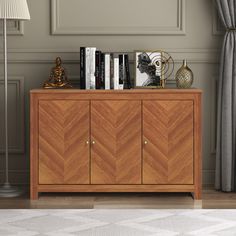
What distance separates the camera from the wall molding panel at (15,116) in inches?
193

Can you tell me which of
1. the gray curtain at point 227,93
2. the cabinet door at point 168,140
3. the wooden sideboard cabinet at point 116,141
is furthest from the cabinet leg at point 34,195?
the gray curtain at point 227,93

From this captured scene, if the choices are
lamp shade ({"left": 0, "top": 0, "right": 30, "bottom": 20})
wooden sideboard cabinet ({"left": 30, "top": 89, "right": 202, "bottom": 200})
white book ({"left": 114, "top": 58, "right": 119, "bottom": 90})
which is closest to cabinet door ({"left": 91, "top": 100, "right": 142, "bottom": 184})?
wooden sideboard cabinet ({"left": 30, "top": 89, "right": 202, "bottom": 200})

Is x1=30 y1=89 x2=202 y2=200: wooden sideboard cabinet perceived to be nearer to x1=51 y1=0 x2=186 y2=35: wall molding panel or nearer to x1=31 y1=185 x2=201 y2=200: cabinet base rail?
x1=31 y1=185 x2=201 y2=200: cabinet base rail

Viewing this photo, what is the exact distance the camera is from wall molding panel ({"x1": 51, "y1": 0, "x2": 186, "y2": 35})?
15.9ft

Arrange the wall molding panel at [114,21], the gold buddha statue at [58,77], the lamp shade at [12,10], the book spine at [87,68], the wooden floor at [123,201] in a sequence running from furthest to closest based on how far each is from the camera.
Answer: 1. the wall molding panel at [114,21]
2. the gold buddha statue at [58,77]
3. the book spine at [87,68]
4. the lamp shade at [12,10]
5. the wooden floor at [123,201]

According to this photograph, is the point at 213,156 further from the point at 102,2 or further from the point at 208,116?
the point at 102,2

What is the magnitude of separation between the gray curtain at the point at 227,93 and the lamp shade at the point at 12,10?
1.34 m

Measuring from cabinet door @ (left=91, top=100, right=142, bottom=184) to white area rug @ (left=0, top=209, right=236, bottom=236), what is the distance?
415 mm

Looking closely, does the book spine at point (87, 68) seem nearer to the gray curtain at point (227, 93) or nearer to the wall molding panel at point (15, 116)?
the wall molding panel at point (15, 116)

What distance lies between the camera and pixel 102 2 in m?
4.85

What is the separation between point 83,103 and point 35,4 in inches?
34.4

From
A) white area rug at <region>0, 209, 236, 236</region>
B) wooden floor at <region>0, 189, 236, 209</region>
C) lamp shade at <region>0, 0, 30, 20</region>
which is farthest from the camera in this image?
lamp shade at <region>0, 0, 30, 20</region>

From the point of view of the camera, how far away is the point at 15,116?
494cm

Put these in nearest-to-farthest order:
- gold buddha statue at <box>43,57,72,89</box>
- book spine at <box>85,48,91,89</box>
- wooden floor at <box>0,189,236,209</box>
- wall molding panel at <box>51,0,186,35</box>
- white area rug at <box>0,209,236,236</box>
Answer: white area rug at <box>0,209,236,236</box> → wooden floor at <box>0,189,236,209</box> → book spine at <box>85,48,91,89</box> → gold buddha statue at <box>43,57,72,89</box> → wall molding panel at <box>51,0,186,35</box>
